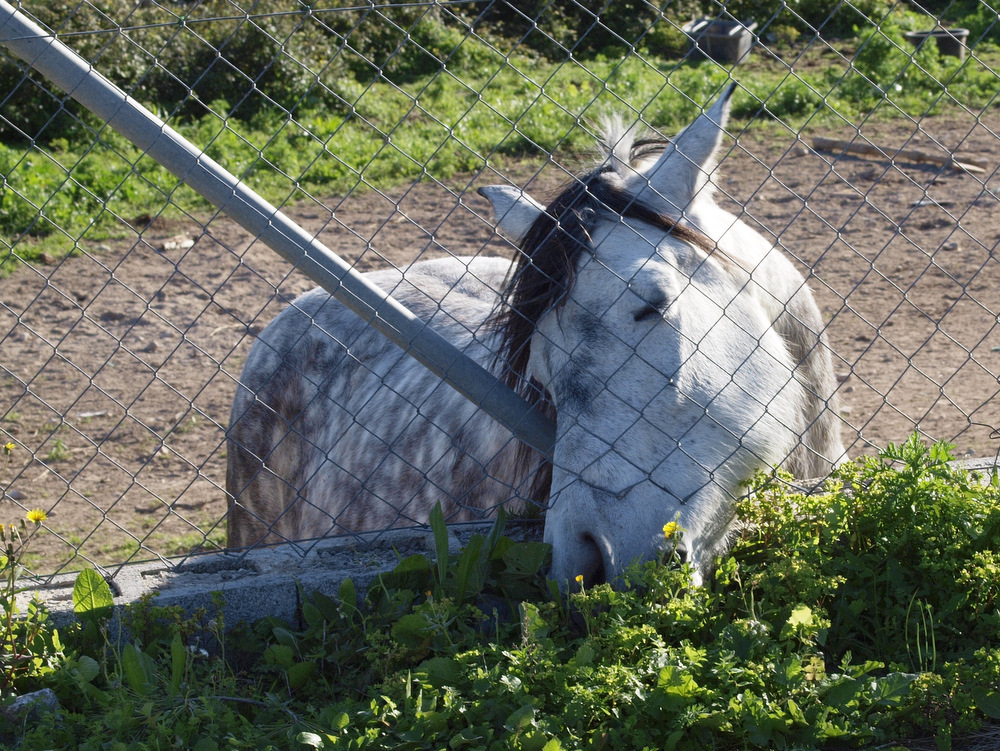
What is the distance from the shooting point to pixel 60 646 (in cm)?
217

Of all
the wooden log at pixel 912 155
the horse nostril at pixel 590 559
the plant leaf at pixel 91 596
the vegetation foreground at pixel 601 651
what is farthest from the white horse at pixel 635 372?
the wooden log at pixel 912 155

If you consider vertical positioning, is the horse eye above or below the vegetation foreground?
above

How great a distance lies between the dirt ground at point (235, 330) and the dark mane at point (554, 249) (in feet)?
1.51

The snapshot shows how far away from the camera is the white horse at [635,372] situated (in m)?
2.29

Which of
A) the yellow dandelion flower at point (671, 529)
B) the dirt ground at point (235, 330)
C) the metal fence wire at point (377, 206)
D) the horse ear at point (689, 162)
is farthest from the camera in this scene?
the dirt ground at point (235, 330)

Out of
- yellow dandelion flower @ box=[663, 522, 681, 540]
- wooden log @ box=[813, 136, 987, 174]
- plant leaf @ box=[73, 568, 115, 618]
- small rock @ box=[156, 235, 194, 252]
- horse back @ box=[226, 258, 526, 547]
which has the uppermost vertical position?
wooden log @ box=[813, 136, 987, 174]

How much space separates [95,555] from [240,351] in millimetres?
2131

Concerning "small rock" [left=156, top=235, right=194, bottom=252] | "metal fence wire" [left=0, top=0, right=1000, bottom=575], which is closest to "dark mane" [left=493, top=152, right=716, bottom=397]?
"metal fence wire" [left=0, top=0, right=1000, bottom=575]

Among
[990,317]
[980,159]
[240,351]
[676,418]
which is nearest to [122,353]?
[240,351]

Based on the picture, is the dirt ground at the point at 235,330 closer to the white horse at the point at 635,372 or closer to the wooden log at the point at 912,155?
the wooden log at the point at 912,155

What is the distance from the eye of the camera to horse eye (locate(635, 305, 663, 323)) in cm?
241

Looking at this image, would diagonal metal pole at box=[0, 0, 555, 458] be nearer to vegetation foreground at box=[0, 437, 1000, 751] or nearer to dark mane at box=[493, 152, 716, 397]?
dark mane at box=[493, 152, 716, 397]

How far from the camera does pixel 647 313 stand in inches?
95.3

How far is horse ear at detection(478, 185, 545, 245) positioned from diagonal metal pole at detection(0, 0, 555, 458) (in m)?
0.55
